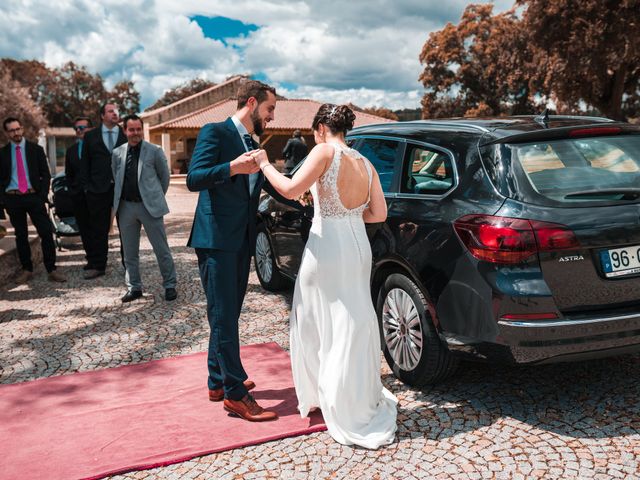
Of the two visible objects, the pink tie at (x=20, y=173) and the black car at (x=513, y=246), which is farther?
the pink tie at (x=20, y=173)

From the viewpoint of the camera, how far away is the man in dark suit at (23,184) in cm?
780

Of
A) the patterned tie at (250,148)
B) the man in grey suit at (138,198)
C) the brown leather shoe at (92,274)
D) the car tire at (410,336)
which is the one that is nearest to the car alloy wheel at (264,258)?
the man in grey suit at (138,198)

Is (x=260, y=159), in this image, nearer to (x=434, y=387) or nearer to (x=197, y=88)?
(x=434, y=387)

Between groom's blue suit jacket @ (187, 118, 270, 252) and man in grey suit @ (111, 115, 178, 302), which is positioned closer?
groom's blue suit jacket @ (187, 118, 270, 252)

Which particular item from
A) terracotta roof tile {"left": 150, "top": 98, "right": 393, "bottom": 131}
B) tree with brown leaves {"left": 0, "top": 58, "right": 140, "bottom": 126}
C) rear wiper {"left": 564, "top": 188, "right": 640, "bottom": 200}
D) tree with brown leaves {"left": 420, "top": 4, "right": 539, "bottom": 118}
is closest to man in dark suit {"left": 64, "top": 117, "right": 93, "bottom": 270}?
rear wiper {"left": 564, "top": 188, "right": 640, "bottom": 200}

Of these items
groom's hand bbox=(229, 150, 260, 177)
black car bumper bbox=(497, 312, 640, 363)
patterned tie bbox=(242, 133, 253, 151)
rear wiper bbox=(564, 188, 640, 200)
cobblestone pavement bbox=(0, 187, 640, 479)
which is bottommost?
cobblestone pavement bbox=(0, 187, 640, 479)

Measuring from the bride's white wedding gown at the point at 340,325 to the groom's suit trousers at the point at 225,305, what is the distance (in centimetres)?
38

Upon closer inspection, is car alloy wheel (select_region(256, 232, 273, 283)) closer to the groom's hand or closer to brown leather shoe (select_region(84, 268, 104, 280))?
brown leather shoe (select_region(84, 268, 104, 280))

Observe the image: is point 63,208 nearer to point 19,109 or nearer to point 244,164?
point 244,164

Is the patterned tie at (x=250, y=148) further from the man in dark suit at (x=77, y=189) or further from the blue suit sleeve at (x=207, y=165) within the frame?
the man in dark suit at (x=77, y=189)

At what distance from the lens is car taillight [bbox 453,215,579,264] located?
3293 millimetres

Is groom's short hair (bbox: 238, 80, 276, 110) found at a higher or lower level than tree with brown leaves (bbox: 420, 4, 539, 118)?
lower

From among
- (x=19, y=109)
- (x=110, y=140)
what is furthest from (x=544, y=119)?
(x=19, y=109)

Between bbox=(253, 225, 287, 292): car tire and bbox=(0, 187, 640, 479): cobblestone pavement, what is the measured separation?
1.35ft
